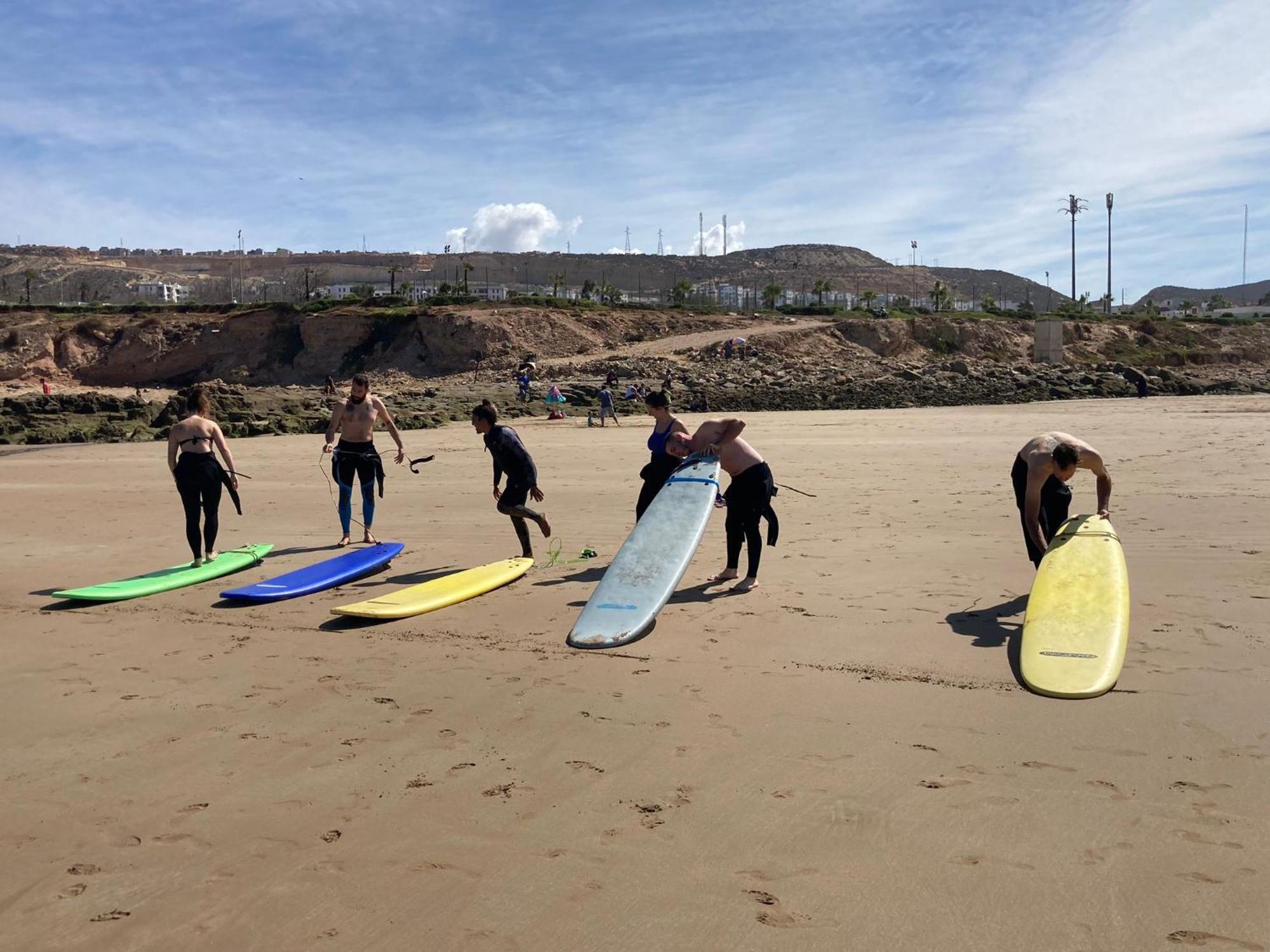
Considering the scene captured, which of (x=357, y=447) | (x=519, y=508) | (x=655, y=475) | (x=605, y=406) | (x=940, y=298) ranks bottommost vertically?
(x=519, y=508)

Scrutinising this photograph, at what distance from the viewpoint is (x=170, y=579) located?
7301 mm

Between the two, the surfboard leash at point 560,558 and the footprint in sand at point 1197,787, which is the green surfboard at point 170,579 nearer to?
the surfboard leash at point 560,558

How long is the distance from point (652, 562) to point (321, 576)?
2.56 metres

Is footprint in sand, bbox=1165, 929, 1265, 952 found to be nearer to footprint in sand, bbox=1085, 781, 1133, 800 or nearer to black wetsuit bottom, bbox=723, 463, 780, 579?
footprint in sand, bbox=1085, 781, 1133, 800

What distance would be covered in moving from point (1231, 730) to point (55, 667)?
5.68 m

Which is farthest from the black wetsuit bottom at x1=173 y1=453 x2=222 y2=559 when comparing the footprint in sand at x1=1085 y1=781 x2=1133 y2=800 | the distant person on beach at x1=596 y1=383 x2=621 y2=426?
the distant person on beach at x1=596 y1=383 x2=621 y2=426

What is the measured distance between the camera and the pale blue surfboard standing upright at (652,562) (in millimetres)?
5598

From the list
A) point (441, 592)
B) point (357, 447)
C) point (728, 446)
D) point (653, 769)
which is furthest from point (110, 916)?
point (357, 447)

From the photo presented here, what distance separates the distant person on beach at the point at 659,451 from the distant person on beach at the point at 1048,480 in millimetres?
2375

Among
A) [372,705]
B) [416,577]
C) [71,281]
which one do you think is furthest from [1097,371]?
[71,281]

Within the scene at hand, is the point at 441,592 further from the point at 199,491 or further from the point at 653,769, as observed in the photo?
the point at 653,769

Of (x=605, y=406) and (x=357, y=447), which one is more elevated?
(x=605, y=406)

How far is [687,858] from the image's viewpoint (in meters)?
3.15

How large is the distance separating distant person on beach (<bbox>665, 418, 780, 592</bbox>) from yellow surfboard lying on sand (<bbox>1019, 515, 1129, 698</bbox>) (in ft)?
5.96
